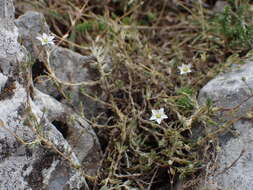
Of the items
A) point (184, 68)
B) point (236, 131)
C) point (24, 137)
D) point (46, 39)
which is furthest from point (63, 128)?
point (236, 131)

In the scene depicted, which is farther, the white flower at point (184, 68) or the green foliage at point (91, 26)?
the green foliage at point (91, 26)

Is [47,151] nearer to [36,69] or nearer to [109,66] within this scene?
[36,69]

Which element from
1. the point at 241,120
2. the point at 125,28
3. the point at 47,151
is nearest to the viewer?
the point at 47,151

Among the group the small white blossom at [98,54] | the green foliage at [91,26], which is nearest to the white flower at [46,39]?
the small white blossom at [98,54]

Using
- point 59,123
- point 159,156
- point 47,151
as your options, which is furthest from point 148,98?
point 47,151

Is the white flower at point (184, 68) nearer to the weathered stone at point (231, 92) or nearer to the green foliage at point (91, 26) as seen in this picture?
the weathered stone at point (231, 92)
